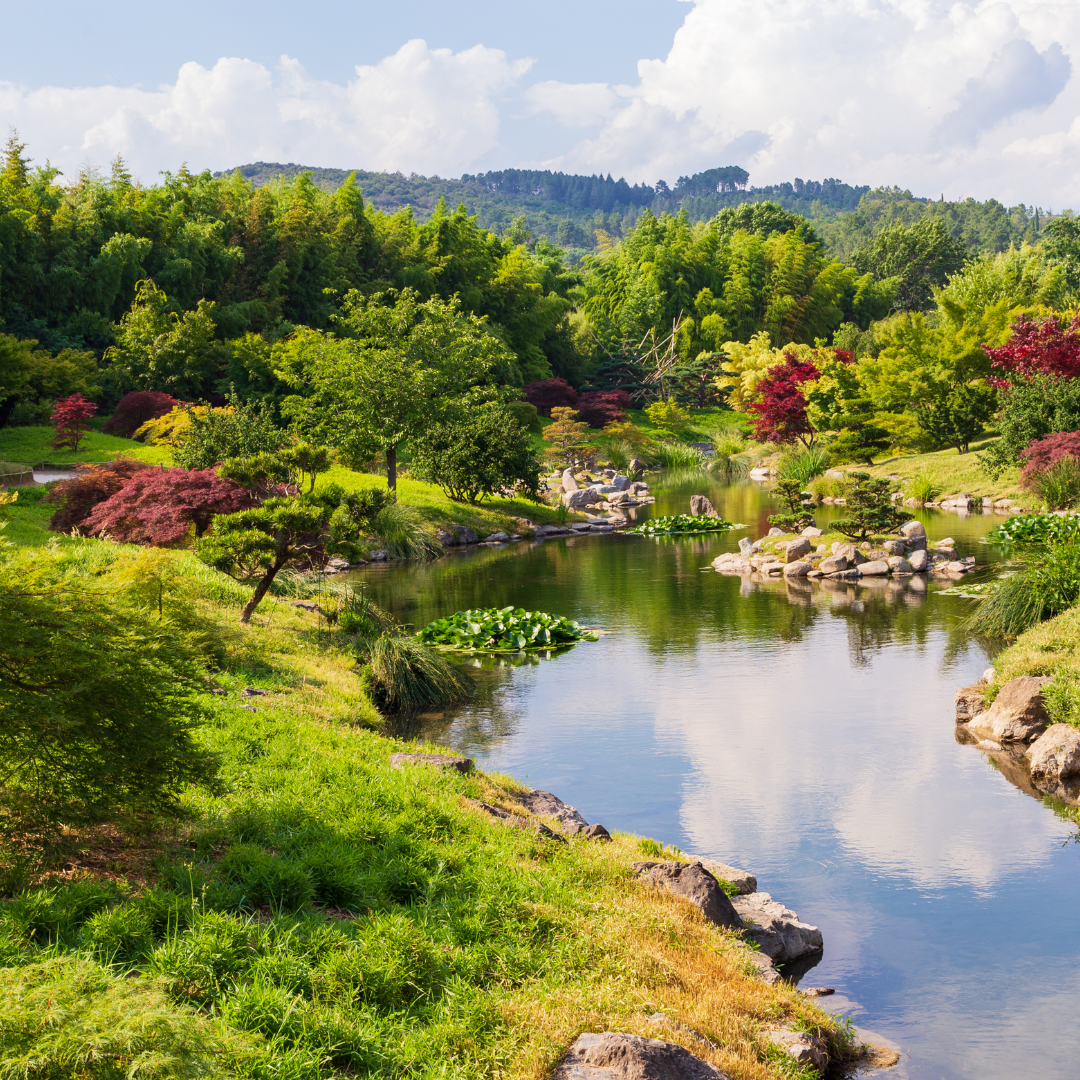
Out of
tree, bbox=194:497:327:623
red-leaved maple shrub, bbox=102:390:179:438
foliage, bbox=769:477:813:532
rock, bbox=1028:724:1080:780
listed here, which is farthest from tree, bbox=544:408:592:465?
rock, bbox=1028:724:1080:780

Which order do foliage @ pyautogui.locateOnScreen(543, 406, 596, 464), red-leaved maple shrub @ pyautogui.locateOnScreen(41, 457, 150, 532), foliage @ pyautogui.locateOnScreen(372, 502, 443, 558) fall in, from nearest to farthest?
red-leaved maple shrub @ pyautogui.locateOnScreen(41, 457, 150, 532) → foliage @ pyautogui.locateOnScreen(372, 502, 443, 558) → foliage @ pyautogui.locateOnScreen(543, 406, 596, 464)

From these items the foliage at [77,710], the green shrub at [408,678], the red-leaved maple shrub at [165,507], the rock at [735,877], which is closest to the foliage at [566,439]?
the red-leaved maple shrub at [165,507]

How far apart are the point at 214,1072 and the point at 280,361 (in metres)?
35.2

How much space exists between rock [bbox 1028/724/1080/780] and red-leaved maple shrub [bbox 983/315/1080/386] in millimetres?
21998

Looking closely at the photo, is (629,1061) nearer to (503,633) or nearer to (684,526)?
(503,633)

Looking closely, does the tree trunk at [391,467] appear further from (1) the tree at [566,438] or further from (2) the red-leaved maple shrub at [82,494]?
(1) the tree at [566,438]

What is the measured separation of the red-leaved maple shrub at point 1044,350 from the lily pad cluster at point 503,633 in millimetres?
19814

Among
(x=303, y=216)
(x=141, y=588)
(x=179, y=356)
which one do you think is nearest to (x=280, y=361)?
(x=179, y=356)

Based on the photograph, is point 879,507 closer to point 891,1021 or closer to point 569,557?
point 569,557

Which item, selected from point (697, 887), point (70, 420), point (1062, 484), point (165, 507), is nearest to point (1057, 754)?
point (697, 887)

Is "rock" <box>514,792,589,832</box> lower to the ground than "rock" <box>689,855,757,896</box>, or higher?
higher

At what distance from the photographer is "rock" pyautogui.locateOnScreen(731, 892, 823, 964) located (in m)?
6.03

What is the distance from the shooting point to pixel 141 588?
9.12m

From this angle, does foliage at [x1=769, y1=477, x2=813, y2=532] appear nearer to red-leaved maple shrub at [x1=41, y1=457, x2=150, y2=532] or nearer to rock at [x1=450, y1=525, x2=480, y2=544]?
rock at [x1=450, y1=525, x2=480, y2=544]
